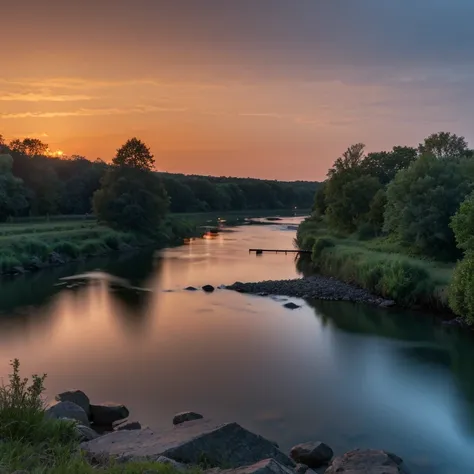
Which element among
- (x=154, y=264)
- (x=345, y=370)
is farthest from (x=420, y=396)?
(x=154, y=264)

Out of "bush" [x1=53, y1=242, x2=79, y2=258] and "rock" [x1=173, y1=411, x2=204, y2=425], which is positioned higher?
"bush" [x1=53, y1=242, x2=79, y2=258]

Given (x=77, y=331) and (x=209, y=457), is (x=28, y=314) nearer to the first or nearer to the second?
(x=77, y=331)

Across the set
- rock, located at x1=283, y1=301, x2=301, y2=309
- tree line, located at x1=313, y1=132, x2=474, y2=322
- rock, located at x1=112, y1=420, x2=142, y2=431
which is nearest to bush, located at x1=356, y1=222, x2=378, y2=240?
tree line, located at x1=313, y1=132, x2=474, y2=322

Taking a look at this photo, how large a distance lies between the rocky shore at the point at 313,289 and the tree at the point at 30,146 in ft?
247

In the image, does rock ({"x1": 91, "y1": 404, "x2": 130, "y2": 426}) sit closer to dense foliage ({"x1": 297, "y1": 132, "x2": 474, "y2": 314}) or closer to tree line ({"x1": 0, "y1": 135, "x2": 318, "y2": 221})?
dense foliage ({"x1": 297, "y1": 132, "x2": 474, "y2": 314})

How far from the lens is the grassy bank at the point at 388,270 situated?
29375mm

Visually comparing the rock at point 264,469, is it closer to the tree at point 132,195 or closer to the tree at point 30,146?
the tree at point 132,195

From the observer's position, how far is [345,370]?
20.1m

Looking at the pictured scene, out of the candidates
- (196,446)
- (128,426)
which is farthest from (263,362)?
(196,446)

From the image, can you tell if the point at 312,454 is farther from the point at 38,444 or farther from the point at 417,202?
the point at 417,202

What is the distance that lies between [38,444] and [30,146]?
105 metres

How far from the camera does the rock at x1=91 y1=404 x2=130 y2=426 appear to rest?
14.7 m

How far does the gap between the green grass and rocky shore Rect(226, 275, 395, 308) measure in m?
24.3

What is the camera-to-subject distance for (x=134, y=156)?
71.2 meters
